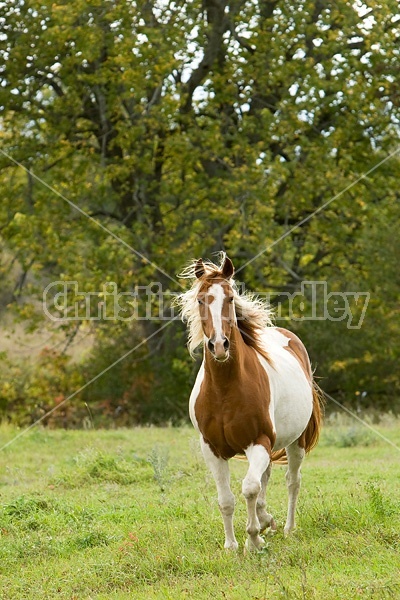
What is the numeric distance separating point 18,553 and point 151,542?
1.07 m

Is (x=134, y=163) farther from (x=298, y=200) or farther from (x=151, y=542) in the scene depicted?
(x=151, y=542)

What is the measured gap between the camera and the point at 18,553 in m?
6.32

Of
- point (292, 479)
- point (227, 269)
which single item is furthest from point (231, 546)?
point (227, 269)

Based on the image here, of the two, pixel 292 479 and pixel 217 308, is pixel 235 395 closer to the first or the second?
pixel 217 308

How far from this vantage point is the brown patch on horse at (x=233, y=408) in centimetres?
591

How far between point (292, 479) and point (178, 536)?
1.15 meters

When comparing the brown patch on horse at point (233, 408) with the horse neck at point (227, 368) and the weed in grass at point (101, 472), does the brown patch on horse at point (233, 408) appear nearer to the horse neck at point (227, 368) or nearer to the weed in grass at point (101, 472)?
the horse neck at point (227, 368)

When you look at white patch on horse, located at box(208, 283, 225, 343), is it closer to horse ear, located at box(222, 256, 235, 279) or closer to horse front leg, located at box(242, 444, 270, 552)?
horse ear, located at box(222, 256, 235, 279)

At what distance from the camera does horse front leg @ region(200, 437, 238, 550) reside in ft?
19.7

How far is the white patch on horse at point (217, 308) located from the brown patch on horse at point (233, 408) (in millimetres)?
313

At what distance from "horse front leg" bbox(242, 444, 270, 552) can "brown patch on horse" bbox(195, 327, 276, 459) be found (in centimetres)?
8

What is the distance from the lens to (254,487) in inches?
223

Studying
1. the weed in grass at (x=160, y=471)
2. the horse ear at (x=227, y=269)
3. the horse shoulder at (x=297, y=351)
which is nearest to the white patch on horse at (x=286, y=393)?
the horse shoulder at (x=297, y=351)

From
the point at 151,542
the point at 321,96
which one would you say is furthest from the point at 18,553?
the point at 321,96
